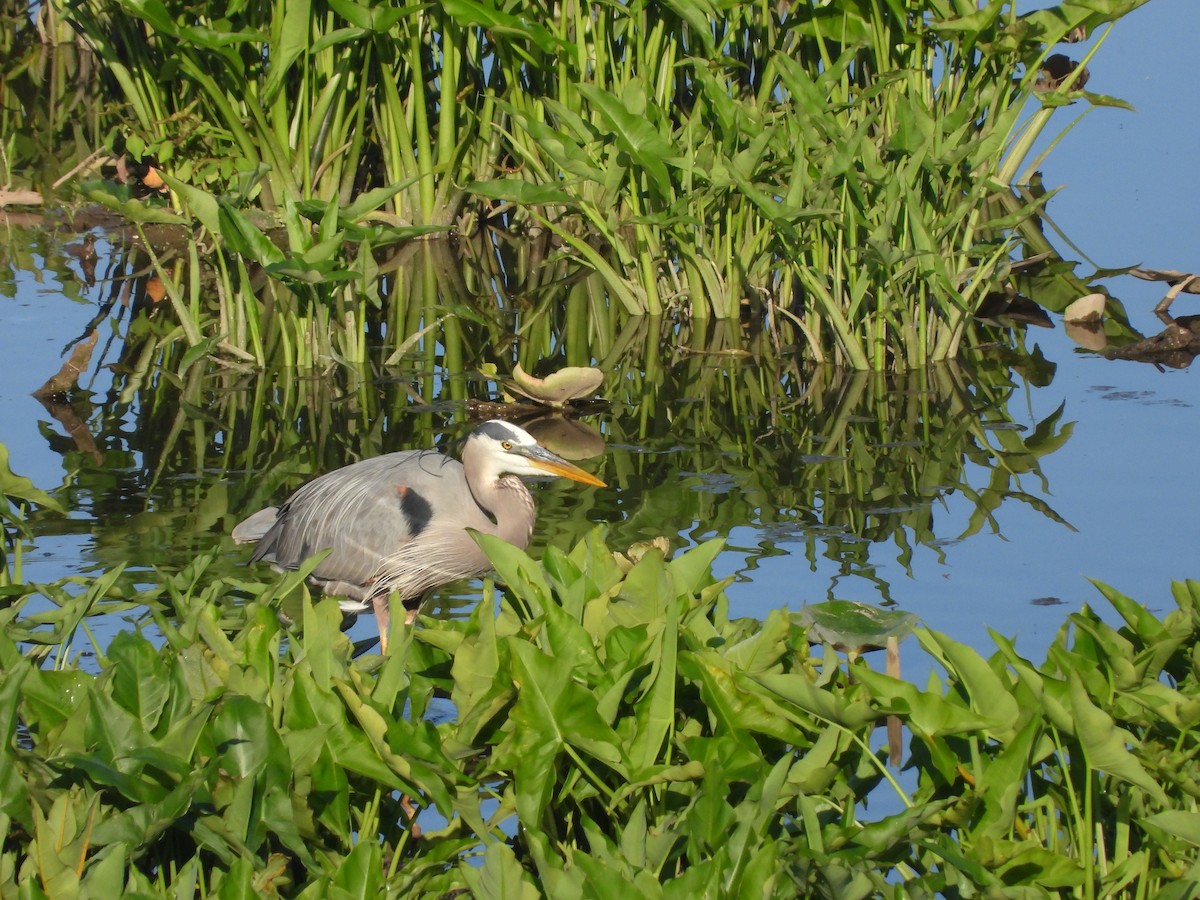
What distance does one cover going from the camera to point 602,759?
2.66 meters

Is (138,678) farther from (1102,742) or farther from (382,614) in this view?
(382,614)

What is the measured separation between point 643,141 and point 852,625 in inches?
153

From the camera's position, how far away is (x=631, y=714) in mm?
2943

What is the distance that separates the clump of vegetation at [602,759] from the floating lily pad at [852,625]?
39cm

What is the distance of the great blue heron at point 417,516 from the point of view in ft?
16.1

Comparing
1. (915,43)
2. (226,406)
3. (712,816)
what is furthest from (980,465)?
(712,816)

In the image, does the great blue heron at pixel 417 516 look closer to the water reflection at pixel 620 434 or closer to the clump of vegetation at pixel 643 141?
the water reflection at pixel 620 434

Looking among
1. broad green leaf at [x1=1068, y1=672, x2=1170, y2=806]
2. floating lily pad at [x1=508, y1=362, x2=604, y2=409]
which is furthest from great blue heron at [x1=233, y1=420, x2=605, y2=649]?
broad green leaf at [x1=1068, y1=672, x2=1170, y2=806]

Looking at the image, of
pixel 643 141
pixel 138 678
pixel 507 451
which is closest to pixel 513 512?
pixel 507 451

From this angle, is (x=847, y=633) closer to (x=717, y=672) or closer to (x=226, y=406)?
(x=717, y=672)

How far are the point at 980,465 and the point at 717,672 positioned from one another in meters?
3.44

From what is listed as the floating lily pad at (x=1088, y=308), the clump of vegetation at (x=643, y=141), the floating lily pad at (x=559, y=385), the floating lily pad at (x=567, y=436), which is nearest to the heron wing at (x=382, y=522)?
the floating lily pad at (x=567, y=436)

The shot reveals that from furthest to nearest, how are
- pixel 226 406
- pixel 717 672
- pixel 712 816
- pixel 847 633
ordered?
1. pixel 226 406
2. pixel 847 633
3. pixel 717 672
4. pixel 712 816

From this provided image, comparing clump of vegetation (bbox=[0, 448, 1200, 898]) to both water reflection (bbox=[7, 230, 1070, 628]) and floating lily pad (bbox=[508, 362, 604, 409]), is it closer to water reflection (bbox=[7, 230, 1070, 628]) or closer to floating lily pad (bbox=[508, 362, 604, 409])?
water reflection (bbox=[7, 230, 1070, 628])
